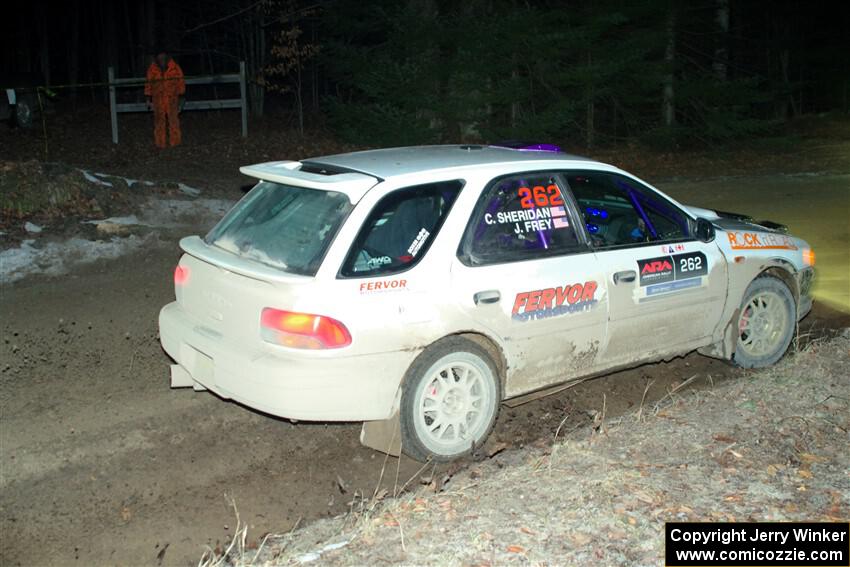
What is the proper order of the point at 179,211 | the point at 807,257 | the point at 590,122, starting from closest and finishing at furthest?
the point at 807,257, the point at 179,211, the point at 590,122

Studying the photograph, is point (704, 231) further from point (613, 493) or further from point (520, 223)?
point (613, 493)

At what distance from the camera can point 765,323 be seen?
273 inches

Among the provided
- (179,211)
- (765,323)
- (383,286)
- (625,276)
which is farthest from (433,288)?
(179,211)

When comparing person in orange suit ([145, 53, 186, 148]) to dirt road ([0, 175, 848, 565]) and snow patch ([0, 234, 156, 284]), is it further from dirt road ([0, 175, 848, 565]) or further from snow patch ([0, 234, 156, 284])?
dirt road ([0, 175, 848, 565])

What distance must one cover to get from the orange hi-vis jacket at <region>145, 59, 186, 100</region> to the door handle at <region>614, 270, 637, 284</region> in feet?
45.9

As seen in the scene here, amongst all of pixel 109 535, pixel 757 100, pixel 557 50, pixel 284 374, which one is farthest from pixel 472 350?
pixel 757 100

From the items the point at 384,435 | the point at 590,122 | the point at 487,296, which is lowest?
the point at 384,435

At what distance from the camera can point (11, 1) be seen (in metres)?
44.3

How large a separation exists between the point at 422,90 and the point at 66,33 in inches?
1498

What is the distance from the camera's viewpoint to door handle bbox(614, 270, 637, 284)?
5824mm

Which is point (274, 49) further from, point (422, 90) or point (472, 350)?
point (472, 350)

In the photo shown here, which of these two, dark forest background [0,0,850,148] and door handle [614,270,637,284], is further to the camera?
dark forest background [0,0,850,148]

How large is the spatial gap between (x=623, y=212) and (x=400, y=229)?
6.01 feet

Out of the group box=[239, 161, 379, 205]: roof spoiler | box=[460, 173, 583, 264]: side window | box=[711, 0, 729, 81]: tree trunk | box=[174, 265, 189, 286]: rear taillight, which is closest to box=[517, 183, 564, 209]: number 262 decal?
box=[460, 173, 583, 264]: side window
